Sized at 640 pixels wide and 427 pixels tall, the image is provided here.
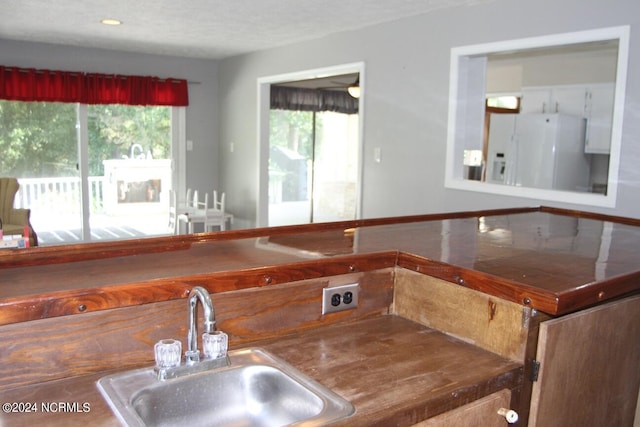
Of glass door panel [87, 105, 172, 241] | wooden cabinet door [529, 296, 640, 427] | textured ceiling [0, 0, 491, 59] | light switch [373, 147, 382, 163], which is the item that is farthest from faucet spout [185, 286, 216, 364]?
glass door panel [87, 105, 172, 241]

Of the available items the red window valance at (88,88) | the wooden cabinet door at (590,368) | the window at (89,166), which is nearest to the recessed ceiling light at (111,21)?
the red window valance at (88,88)

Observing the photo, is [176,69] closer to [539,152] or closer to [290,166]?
[290,166]

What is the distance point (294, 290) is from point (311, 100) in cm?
681

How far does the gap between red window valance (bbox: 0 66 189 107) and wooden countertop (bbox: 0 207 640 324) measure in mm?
4963

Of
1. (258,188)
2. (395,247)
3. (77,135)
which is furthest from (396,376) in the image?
(77,135)

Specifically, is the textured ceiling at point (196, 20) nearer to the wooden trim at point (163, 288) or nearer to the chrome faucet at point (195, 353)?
the wooden trim at point (163, 288)

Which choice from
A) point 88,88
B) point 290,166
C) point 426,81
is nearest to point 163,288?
point 426,81

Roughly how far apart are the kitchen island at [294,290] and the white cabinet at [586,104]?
159 inches

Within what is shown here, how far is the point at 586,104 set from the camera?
588cm

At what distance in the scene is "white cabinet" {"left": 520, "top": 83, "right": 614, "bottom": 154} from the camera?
5.47m

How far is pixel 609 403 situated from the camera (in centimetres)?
156

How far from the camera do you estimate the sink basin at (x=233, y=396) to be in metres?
1.10

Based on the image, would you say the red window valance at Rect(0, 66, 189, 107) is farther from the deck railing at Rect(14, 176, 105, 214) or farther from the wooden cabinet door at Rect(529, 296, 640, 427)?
the wooden cabinet door at Rect(529, 296, 640, 427)

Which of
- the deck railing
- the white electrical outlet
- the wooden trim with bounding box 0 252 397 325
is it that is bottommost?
the deck railing
